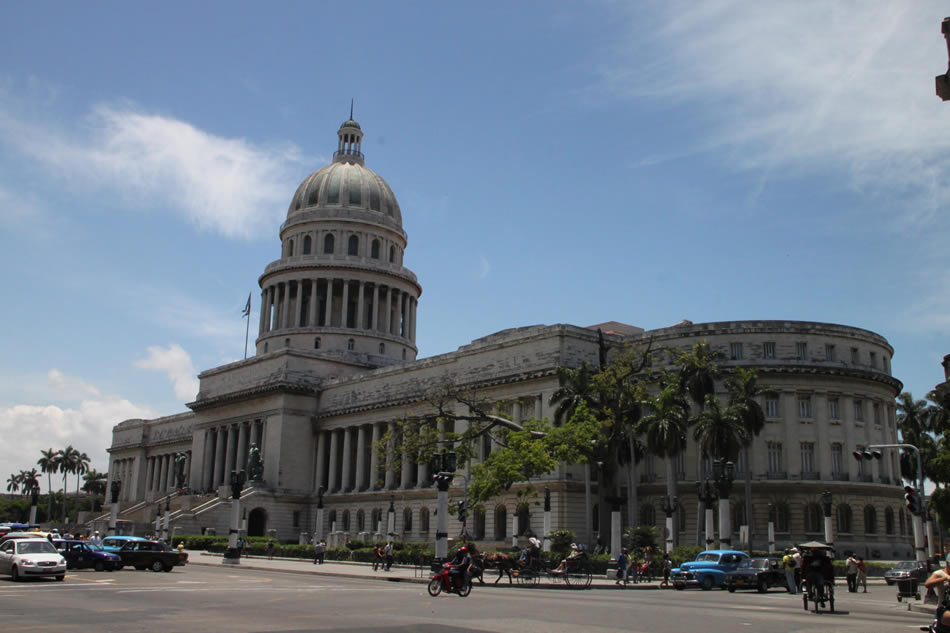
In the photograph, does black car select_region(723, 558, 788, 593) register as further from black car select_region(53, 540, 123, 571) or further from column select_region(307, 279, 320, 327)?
column select_region(307, 279, 320, 327)

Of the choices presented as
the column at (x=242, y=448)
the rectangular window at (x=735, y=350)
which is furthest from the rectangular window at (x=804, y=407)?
the column at (x=242, y=448)

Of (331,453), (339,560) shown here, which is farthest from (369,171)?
(339,560)

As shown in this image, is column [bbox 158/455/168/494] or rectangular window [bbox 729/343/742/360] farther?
column [bbox 158/455/168/494]

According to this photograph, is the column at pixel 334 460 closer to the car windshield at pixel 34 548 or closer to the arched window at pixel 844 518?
the arched window at pixel 844 518

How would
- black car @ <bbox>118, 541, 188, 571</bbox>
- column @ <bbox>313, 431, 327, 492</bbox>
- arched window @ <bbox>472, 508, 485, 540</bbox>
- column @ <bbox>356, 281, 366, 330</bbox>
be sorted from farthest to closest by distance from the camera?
column @ <bbox>356, 281, 366, 330</bbox> → column @ <bbox>313, 431, 327, 492</bbox> → arched window @ <bbox>472, 508, 485, 540</bbox> → black car @ <bbox>118, 541, 188, 571</bbox>

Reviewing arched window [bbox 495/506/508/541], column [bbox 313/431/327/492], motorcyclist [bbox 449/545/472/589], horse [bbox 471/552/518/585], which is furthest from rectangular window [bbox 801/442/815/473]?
column [bbox 313/431/327/492]

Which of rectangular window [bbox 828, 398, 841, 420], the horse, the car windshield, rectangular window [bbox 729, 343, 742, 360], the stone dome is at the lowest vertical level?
the horse

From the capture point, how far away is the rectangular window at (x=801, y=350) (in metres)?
63.1

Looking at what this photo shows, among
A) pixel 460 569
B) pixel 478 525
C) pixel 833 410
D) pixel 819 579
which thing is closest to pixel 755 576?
pixel 819 579

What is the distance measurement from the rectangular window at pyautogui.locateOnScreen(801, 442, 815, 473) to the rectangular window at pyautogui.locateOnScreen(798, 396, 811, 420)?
74.5 inches

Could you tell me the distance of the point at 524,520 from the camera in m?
67.5

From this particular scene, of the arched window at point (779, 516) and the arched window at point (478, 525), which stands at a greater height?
the arched window at point (779, 516)

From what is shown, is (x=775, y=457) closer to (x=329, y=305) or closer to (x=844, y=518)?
(x=844, y=518)

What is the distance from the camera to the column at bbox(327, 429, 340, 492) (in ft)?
287
